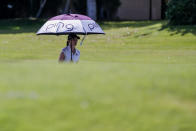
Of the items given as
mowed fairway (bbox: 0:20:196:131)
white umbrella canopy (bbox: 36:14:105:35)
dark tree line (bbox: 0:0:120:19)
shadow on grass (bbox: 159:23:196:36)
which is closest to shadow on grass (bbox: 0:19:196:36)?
shadow on grass (bbox: 159:23:196:36)

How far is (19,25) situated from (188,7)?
14.2 meters

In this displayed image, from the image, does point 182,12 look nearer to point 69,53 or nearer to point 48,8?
point 69,53

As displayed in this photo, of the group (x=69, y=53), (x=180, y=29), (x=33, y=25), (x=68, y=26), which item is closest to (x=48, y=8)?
(x=33, y=25)

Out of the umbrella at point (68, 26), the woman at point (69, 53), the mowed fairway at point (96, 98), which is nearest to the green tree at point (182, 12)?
the umbrella at point (68, 26)

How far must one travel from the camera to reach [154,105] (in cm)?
484

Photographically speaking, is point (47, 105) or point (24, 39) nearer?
point (47, 105)


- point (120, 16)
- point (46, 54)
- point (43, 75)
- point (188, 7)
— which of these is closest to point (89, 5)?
point (120, 16)

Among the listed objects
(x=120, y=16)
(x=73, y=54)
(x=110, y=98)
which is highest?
(x=110, y=98)

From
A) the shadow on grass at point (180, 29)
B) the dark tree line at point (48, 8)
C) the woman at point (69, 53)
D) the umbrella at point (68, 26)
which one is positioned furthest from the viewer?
the dark tree line at point (48, 8)

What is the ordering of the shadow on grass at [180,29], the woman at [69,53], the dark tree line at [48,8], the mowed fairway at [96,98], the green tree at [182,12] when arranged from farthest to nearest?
the dark tree line at [48,8] → the green tree at [182,12] → the shadow on grass at [180,29] → the woman at [69,53] → the mowed fairway at [96,98]

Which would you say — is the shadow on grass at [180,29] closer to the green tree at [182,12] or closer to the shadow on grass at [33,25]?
the shadow on grass at [33,25]

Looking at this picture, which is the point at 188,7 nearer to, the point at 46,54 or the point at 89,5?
the point at 46,54

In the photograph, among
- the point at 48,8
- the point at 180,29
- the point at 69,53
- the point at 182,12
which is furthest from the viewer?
the point at 48,8

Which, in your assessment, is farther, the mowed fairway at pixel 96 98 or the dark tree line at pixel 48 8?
the dark tree line at pixel 48 8
